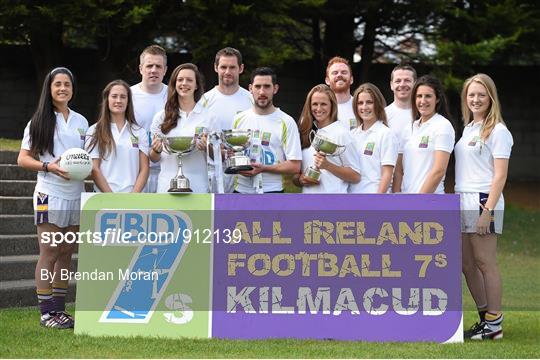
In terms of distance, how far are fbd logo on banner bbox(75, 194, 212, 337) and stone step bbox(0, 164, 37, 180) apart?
3447 millimetres

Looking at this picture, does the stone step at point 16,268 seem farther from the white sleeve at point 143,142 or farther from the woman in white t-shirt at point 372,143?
the woman in white t-shirt at point 372,143

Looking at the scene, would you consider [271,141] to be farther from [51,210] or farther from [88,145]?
[51,210]

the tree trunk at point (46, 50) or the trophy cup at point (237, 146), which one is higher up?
the tree trunk at point (46, 50)

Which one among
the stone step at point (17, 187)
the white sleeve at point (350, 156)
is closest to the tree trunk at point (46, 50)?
the stone step at point (17, 187)

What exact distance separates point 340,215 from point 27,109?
1153cm

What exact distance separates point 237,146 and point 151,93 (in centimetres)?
119

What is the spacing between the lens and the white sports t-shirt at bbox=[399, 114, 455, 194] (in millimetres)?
7402

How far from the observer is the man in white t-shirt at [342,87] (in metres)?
8.06

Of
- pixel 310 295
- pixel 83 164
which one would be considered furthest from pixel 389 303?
pixel 83 164

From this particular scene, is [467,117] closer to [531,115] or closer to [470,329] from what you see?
[470,329]

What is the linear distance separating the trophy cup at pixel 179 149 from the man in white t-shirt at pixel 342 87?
4.31ft

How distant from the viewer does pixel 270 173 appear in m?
7.69

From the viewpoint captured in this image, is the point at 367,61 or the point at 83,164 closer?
the point at 83,164

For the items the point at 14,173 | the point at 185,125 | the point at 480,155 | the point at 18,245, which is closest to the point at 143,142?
the point at 185,125
